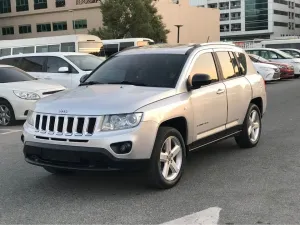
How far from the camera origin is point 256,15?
391 feet

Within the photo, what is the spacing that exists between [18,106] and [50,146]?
620 cm

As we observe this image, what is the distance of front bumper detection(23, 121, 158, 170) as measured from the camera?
15.6 feet

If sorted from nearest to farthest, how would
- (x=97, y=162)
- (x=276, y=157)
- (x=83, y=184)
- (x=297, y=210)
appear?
(x=297, y=210)
(x=97, y=162)
(x=83, y=184)
(x=276, y=157)

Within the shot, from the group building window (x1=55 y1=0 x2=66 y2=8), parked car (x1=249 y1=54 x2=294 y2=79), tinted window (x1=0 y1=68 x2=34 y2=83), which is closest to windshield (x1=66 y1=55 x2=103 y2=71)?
tinted window (x1=0 y1=68 x2=34 y2=83)

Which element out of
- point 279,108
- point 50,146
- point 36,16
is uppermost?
point 36,16

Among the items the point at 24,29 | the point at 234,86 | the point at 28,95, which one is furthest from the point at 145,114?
the point at 24,29

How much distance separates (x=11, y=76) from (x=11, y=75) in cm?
5

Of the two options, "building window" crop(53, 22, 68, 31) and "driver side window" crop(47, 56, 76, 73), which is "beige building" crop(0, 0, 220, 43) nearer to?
"building window" crop(53, 22, 68, 31)

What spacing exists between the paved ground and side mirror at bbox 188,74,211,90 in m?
1.15

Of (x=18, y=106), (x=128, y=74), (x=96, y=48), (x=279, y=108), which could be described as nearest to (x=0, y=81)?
(x=18, y=106)

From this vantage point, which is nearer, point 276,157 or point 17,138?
point 276,157

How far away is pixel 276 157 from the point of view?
21.9ft

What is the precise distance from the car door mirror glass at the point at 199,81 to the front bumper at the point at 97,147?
3.25 feet

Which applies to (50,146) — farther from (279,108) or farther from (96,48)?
(96,48)
